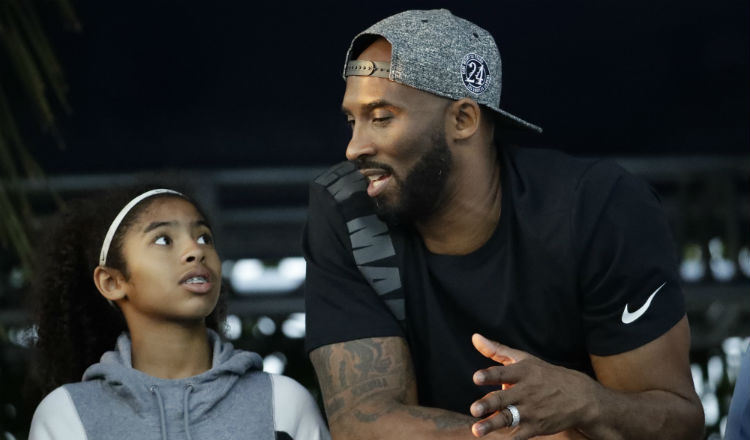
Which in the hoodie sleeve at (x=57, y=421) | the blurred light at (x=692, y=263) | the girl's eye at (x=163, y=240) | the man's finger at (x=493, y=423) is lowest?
the blurred light at (x=692, y=263)

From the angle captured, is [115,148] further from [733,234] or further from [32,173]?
[733,234]

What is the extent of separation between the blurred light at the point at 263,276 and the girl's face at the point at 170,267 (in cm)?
307

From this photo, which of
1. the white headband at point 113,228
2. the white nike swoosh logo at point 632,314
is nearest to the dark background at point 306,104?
the white headband at point 113,228

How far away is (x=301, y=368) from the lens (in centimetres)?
527

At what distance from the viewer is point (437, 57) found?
2.60m

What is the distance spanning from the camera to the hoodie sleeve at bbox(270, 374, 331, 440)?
8.55ft

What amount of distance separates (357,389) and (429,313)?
0.23 m

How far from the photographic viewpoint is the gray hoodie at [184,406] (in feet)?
8.39

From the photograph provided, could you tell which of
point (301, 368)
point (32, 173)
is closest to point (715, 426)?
point (301, 368)

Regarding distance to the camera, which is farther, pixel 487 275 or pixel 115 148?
pixel 115 148

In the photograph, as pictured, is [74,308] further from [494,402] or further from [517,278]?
[494,402]

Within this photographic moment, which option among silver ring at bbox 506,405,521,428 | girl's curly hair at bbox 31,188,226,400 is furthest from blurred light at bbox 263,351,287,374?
silver ring at bbox 506,405,521,428

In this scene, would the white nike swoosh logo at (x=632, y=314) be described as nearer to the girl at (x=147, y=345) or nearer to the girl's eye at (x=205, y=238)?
the girl at (x=147, y=345)

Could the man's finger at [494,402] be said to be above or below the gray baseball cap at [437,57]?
below
